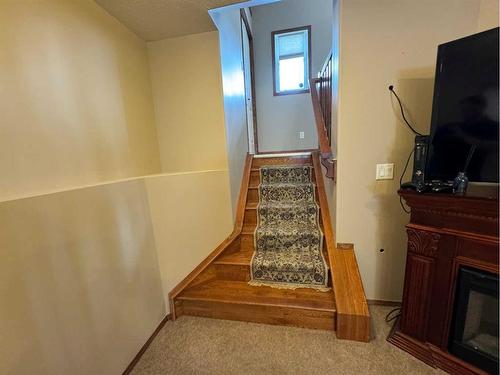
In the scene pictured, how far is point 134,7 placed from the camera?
5.33ft

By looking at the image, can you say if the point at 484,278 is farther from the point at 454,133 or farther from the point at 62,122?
the point at 62,122

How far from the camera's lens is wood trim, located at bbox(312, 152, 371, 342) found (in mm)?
1482

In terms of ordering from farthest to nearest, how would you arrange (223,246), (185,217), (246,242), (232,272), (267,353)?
(246,242), (223,246), (232,272), (185,217), (267,353)

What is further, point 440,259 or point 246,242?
point 246,242

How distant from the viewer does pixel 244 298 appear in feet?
5.80

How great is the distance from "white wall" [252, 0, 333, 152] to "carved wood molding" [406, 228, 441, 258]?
3544 millimetres

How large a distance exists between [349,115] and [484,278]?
1172mm

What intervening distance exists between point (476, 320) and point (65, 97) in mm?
2607

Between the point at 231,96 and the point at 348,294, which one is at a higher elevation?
the point at 231,96

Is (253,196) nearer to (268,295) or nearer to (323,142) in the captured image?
(323,142)

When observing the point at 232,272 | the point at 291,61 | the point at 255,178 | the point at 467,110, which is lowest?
the point at 232,272

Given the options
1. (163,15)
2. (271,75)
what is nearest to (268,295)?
(163,15)

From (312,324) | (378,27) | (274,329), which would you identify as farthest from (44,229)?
(378,27)

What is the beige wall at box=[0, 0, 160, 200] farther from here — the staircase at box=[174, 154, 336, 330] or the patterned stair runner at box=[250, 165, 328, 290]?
the patterned stair runner at box=[250, 165, 328, 290]
